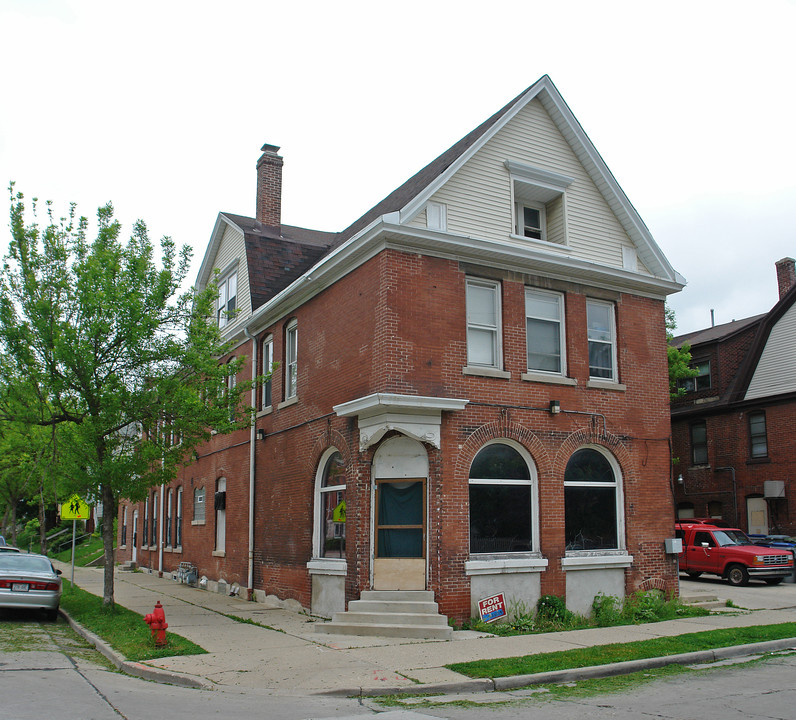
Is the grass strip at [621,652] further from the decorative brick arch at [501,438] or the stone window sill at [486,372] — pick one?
the stone window sill at [486,372]

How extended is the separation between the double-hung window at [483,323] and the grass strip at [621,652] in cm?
584

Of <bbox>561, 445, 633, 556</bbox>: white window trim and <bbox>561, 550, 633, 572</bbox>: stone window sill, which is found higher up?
<bbox>561, 445, 633, 556</bbox>: white window trim

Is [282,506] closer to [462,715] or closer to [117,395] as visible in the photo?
[117,395]

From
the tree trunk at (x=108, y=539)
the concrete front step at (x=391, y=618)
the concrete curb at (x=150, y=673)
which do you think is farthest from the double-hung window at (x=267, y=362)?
the concrete curb at (x=150, y=673)

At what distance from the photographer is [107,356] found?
15625mm

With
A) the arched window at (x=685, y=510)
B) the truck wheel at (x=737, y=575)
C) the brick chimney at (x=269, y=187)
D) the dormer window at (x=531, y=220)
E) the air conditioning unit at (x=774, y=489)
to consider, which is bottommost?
the truck wheel at (x=737, y=575)

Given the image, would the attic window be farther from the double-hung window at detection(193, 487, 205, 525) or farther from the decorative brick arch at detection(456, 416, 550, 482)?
the double-hung window at detection(193, 487, 205, 525)

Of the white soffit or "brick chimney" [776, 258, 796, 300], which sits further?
"brick chimney" [776, 258, 796, 300]

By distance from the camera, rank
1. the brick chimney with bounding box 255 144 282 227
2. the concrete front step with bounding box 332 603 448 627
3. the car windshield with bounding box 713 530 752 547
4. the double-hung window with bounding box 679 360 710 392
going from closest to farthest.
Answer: the concrete front step with bounding box 332 603 448 627 → the car windshield with bounding box 713 530 752 547 → the brick chimney with bounding box 255 144 282 227 → the double-hung window with bounding box 679 360 710 392

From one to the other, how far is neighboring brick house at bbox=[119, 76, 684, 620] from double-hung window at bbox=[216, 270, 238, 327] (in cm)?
415

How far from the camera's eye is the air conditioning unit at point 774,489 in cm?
2805

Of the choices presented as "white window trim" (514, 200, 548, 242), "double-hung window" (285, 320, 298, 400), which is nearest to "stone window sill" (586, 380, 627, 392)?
"white window trim" (514, 200, 548, 242)

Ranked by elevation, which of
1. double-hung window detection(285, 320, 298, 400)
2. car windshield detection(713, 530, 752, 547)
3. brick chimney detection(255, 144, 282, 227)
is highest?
brick chimney detection(255, 144, 282, 227)

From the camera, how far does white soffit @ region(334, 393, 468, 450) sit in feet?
45.1
